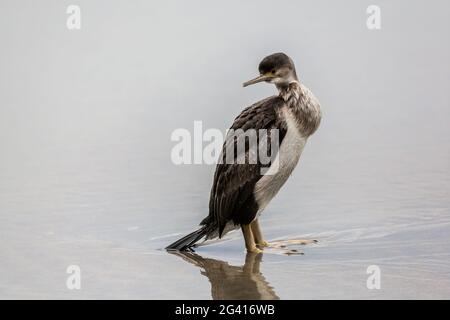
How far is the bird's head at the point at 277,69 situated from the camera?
10.5m

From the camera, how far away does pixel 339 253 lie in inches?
399

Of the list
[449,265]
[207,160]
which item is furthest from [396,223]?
[207,160]

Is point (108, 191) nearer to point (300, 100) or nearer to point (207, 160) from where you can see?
point (207, 160)

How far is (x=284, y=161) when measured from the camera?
10328 millimetres

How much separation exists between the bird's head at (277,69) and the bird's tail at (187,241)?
158cm

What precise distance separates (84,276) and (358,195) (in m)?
3.85

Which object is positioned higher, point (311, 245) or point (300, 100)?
point (300, 100)

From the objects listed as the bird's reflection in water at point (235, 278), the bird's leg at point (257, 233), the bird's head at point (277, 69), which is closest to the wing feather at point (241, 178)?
the bird's head at point (277, 69)

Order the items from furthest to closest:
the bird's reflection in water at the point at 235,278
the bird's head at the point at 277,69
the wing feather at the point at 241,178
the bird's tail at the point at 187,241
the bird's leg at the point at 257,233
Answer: the bird's leg at the point at 257,233 < the bird's tail at the point at 187,241 < the bird's head at the point at 277,69 < the wing feather at the point at 241,178 < the bird's reflection in water at the point at 235,278

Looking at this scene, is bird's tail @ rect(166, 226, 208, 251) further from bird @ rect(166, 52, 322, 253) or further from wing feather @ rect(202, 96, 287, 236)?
wing feather @ rect(202, 96, 287, 236)

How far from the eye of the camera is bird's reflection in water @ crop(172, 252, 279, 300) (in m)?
9.09

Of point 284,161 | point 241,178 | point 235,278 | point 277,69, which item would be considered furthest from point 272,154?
point 235,278

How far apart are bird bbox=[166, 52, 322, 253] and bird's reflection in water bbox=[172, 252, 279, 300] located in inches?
13.9

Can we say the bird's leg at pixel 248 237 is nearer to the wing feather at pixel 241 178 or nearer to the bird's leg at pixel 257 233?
the wing feather at pixel 241 178
